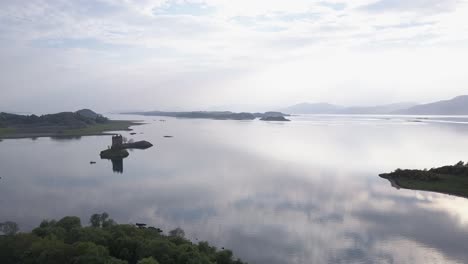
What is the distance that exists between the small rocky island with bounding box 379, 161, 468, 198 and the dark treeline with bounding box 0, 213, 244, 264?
870 inches

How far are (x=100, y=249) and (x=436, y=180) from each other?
96.4 feet

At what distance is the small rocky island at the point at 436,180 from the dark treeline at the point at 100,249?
72.5 feet

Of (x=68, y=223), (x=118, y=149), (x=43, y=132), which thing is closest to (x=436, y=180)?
(x=68, y=223)

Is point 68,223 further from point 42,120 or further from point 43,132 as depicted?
point 42,120

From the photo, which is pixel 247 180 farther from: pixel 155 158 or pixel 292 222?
pixel 155 158

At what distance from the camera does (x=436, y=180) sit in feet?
104

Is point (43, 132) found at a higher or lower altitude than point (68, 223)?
higher

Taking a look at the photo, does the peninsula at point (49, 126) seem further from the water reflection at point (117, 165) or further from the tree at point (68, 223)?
the tree at point (68, 223)

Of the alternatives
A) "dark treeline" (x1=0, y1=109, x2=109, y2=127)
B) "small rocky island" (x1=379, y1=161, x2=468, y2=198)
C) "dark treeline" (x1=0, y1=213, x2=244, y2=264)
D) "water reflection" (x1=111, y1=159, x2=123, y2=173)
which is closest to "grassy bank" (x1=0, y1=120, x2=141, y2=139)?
"dark treeline" (x1=0, y1=109, x2=109, y2=127)

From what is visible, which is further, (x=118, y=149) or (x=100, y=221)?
(x=118, y=149)

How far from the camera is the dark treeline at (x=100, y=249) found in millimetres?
12336

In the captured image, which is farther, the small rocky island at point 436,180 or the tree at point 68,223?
the small rocky island at point 436,180

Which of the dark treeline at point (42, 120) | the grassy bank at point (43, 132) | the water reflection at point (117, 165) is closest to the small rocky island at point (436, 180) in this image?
the water reflection at point (117, 165)

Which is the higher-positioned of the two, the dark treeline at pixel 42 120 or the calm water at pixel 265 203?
the dark treeline at pixel 42 120
